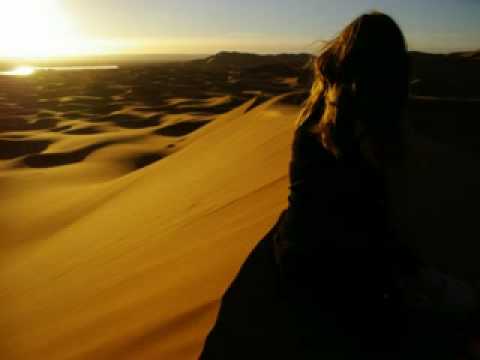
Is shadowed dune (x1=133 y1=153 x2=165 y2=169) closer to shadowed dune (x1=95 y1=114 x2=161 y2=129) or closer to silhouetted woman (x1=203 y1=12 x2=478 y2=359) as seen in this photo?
shadowed dune (x1=95 y1=114 x2=161 y2=129)

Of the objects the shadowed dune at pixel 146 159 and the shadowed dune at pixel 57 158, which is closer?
the shadowed dune at pixel 146 159

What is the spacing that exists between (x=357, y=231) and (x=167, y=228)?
2.26 m

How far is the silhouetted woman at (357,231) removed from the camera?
4.98ft

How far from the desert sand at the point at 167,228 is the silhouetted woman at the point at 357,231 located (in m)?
0.45

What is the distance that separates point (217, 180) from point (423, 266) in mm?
2888

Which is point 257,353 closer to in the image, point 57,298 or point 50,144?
point 57,298

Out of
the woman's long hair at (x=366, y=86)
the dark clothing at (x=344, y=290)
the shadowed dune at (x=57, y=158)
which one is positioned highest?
the woman's long hair at (x=366, y=86)

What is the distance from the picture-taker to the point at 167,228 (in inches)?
141

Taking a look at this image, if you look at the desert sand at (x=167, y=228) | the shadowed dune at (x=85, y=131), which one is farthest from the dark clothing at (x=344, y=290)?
the shadowed dune at (x=85, y=131)

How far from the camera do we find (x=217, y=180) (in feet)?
14.6

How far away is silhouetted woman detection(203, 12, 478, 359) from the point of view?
1519 millimetres

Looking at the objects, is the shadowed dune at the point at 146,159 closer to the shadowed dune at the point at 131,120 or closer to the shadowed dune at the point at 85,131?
the shadowed dune at the point at 85,131

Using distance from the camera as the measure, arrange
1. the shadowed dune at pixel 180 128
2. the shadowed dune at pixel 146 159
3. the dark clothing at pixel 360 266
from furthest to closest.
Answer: the shadowed dune at pixel 180 128, the shadowed dune at pixel 146 159, the dark clothing at pixel 360 266

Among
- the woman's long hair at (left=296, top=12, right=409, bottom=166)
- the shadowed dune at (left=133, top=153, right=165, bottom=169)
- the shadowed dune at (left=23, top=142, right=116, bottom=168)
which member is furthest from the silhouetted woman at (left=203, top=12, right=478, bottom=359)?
the shadowed dune at (left=23, top=142, right=116, bottom=168)
